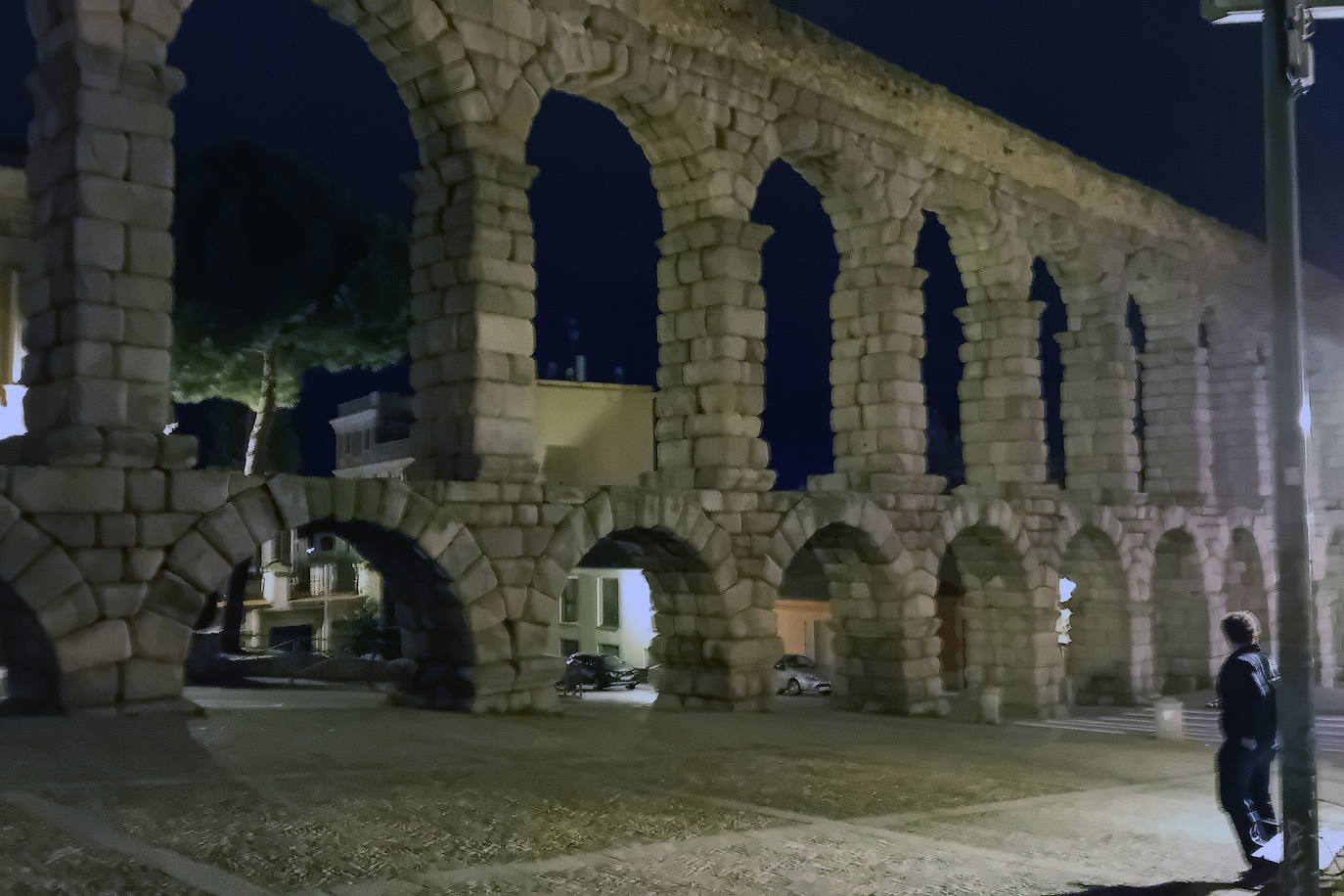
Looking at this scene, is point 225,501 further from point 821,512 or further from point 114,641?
point 821,512

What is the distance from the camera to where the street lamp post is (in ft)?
18.9

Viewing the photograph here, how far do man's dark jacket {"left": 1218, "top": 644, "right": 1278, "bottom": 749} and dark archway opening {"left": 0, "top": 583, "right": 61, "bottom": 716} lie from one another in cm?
799

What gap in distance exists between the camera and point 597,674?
25.9 m

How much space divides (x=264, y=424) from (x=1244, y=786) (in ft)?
66.3

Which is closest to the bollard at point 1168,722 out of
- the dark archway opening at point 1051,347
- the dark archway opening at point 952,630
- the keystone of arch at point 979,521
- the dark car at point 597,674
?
the keystone of arch at point 979,521

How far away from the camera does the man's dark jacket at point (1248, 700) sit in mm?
6805

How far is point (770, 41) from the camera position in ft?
48.1

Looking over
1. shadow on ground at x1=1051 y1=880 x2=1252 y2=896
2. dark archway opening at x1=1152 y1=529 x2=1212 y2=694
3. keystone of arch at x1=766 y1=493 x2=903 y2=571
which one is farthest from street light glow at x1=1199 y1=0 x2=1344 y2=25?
dark archway opening at x1=1152 y1=529 x2=1212 y2=694

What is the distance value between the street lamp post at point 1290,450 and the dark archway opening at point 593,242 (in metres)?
47.0

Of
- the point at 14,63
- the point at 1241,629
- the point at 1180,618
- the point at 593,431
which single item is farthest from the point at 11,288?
the point at 14,63

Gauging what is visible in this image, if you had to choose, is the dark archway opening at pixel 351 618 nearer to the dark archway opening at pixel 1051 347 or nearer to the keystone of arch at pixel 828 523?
the keystone of arch at pixel 828 523

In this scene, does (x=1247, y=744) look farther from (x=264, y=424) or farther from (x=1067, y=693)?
(x=264, y=424)

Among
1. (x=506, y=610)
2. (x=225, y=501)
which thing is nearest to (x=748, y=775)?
(x=506, y=610)

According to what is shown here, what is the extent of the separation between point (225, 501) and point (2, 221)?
319 inches
